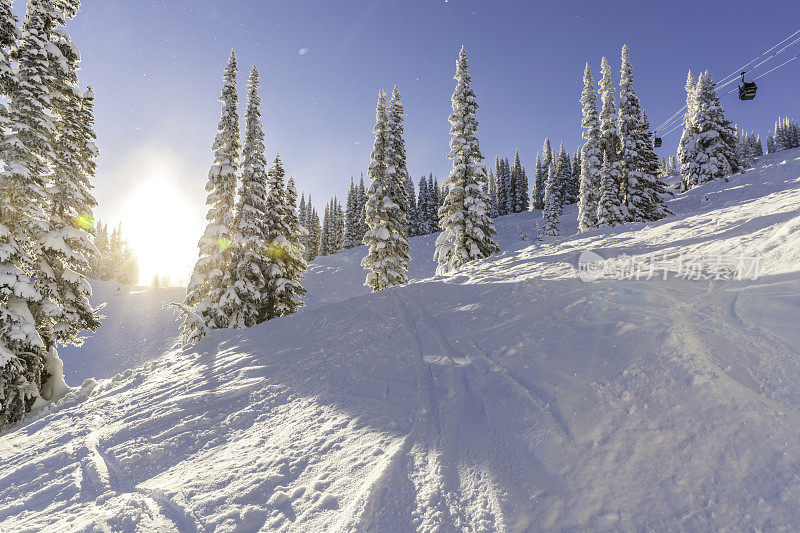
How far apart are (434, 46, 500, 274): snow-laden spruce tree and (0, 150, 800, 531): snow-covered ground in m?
12.6

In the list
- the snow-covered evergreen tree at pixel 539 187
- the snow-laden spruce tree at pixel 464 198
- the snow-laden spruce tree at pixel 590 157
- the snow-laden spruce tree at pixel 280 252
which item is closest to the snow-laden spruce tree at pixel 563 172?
the snow-covered evergreen tree at pixel 539 187

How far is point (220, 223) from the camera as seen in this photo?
17.7m

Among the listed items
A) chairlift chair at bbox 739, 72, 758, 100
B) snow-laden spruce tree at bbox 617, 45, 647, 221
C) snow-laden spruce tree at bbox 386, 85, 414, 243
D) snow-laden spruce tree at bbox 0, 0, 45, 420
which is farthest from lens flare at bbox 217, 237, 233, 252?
snow-laden spruce tree at bbox 617, 45, 647, 221

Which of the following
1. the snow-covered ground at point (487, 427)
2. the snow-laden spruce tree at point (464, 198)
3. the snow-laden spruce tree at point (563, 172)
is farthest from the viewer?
the snow-laden spruce tree at point (563, 172)

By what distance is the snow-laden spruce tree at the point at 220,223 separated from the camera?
17016 mm

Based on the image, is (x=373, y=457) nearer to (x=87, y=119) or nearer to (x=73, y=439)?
(x=73, y=439)

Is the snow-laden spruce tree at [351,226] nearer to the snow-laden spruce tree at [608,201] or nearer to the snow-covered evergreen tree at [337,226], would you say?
the snow-covered evergreen tree at [337,226]

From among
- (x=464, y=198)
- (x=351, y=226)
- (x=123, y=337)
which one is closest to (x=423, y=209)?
(x=351, y=226)

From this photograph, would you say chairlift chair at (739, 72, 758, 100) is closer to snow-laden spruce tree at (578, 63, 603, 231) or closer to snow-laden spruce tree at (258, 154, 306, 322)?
snow-laden spruce tree at (578, 63, 603, 231)

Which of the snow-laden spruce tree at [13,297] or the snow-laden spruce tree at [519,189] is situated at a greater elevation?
the snow-laden spruce tree at [519,189]

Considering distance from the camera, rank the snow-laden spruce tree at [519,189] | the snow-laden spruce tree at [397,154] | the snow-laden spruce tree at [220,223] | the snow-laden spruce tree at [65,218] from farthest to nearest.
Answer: the snow-laden spruce tree at [519,189], the snow-laden spruce tree at [397,154], the snow-laden spruce tree at [220,223], the snow-laden spruce tree at [65,218]

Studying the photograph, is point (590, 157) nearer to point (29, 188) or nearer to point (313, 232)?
Result: point (29, 188)

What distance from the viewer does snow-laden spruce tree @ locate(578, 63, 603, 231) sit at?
32219mm

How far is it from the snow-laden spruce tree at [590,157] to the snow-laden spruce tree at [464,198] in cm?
1566
